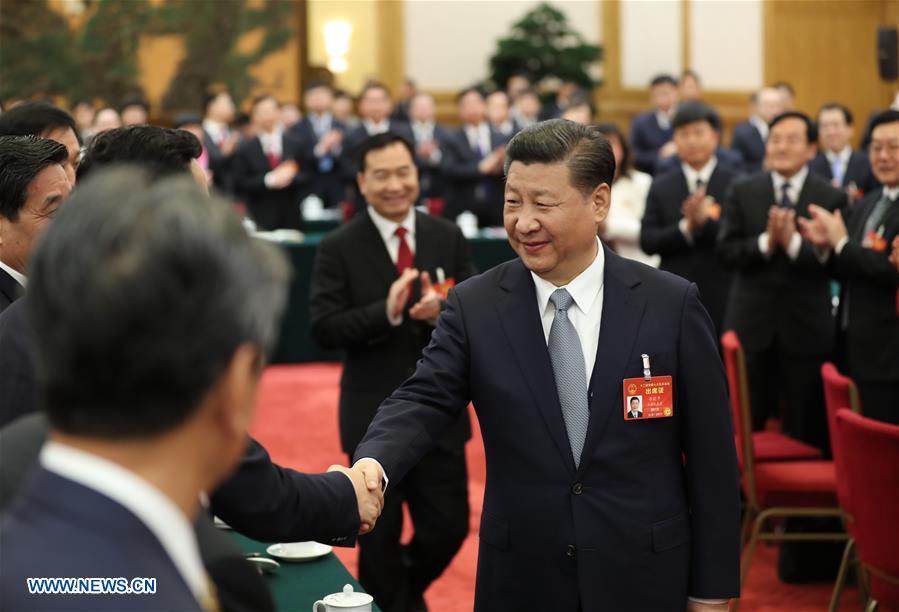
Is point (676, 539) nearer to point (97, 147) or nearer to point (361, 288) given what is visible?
point (97, 147)

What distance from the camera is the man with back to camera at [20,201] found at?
244cm

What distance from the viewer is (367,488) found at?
89.5 inches

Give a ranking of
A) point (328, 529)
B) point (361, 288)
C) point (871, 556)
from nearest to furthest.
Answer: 1. point (328, 529)
2. point (871, 556)
3. point (361, 288)

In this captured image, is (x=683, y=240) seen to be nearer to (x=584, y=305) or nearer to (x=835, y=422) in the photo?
(x=835, y=422)

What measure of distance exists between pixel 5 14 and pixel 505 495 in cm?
1339

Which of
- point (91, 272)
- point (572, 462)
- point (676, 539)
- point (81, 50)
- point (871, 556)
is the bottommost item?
point (871, 556)

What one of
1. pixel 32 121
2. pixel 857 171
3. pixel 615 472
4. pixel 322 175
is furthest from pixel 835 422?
pixel 322 175

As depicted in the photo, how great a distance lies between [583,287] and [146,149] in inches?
36.7

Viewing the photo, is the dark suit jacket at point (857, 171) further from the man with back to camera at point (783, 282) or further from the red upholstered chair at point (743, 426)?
the red upholstered chair at point (743, 426)

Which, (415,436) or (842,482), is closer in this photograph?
(415,436)

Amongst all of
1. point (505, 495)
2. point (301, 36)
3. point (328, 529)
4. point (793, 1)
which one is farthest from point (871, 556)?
point (793, 1)

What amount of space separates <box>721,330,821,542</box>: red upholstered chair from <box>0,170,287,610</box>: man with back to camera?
309 cm

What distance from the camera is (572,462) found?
7.73 feet

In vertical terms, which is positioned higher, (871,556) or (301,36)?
(301,36)
